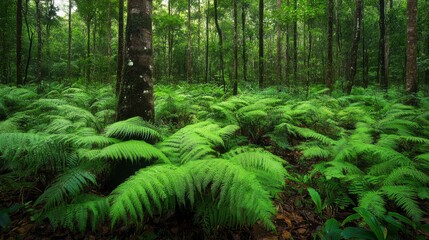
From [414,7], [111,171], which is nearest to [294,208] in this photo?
[111,171]

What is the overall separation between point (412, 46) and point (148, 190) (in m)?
9.54

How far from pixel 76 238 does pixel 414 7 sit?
10357 millimetres

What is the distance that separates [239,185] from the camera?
197 centimetres

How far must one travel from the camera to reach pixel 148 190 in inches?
77.9

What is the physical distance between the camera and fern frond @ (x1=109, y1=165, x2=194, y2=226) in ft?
5.89

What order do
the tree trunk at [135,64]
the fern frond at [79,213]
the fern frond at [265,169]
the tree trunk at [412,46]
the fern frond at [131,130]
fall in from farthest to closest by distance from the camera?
the tree trunk at [412,46] → the tree trunk at [135,64] → the fern frond at [131,130] → the fern frond at [265,169] → the fern frond at [79,213]

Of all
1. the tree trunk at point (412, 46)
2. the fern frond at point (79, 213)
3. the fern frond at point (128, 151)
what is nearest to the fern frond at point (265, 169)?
the fern frond at point (128, 151)

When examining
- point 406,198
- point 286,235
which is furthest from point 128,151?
point 406,198

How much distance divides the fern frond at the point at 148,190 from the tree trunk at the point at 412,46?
895 centimetres

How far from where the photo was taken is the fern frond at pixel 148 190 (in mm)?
1796

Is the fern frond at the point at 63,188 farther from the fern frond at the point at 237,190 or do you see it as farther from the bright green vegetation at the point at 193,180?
the fern frond at the point at 237,190

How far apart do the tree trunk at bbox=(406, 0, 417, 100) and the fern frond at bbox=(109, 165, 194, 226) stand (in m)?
8.95

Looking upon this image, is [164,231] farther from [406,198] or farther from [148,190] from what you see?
[406,198]

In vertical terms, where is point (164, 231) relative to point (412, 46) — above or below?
below
